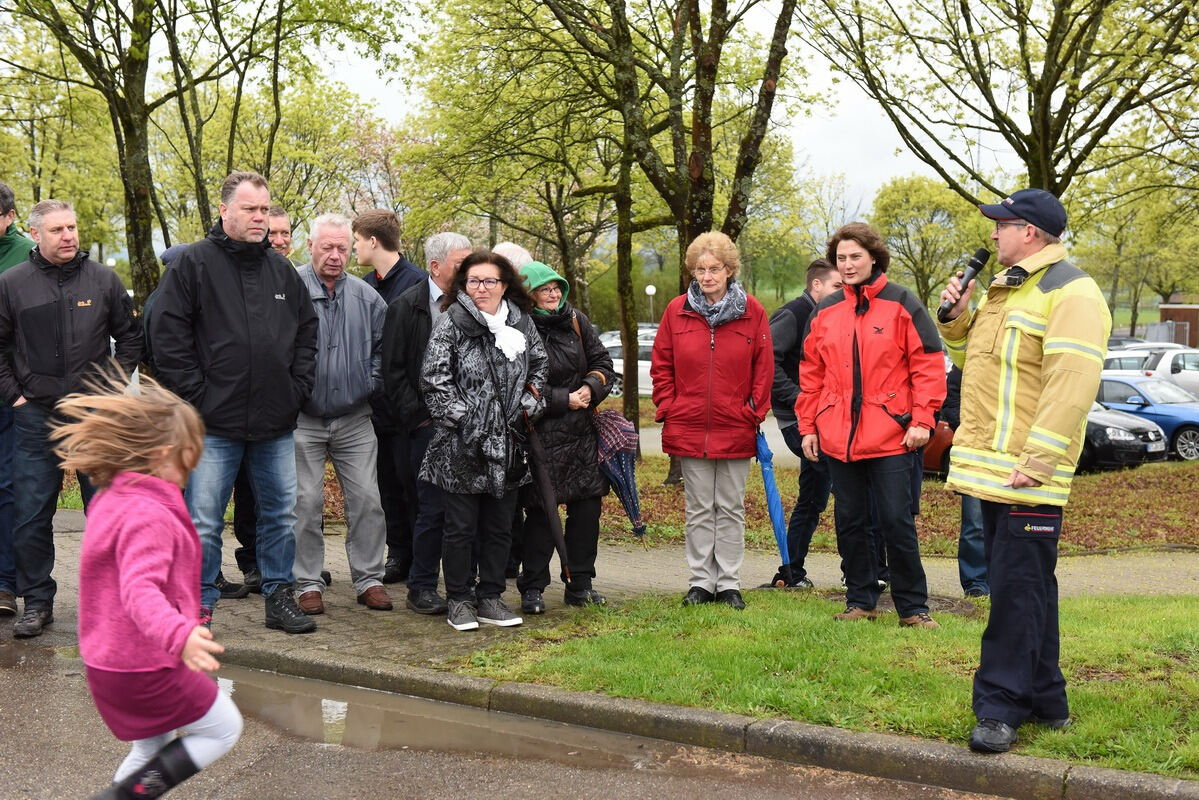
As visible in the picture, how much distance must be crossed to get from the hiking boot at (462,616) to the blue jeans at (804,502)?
2434mm

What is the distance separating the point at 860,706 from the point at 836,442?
1.82 meters

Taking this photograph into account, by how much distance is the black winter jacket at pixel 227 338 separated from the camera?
20.9ft

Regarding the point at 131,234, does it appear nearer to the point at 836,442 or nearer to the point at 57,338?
the point at 57,338

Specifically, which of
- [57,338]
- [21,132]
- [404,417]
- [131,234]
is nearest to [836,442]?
[404,417]

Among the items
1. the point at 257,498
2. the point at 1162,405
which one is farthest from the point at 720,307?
the point at 1162,405

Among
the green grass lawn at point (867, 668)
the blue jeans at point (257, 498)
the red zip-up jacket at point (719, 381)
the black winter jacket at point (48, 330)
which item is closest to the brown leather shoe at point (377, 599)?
the blue jeans at point (257, 498)

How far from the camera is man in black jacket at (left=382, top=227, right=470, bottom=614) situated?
723cm

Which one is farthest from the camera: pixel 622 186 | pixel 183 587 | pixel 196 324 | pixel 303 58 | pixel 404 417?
pixel 622 186

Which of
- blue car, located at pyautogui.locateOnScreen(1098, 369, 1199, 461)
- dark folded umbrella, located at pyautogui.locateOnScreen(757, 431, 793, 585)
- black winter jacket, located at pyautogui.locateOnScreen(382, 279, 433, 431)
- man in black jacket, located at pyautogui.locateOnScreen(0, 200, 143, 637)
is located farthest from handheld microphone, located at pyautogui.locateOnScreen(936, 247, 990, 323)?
blue car, located at pyautogui.locateOnScreen(1098, 369, 1199, 461)

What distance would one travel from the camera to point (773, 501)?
317 inches

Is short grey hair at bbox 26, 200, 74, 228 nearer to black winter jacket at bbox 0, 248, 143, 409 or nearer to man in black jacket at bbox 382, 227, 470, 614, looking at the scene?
black winter jacket at bbox 0, 248, 143, 409

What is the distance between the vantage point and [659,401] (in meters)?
7.28

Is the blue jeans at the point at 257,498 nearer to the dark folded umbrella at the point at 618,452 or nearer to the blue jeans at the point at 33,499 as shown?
the blue jeans at the point at 33,499

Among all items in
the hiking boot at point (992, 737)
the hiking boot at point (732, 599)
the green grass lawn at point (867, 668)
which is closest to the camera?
the hiking boot at point (992, 737)
